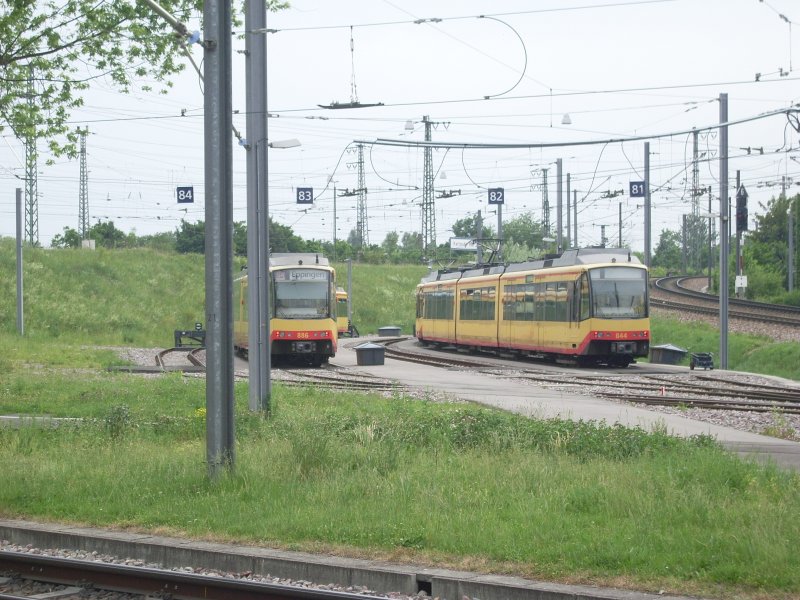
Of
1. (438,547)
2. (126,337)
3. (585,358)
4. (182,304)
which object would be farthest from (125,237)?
(438,547)

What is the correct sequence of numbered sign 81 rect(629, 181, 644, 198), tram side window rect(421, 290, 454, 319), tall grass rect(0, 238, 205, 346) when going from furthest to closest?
tall grass rect(0, 238, 205, 346) < tram side window rect(421, 290, 454, 319) < numbered sign 81 rect(629, 181, 644, 198)

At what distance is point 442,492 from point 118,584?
3.32 metres

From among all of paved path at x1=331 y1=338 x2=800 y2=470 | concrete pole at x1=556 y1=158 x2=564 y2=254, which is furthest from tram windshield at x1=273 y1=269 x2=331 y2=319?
concrete pole at x1=556 y1=158 x2=564 y2=254

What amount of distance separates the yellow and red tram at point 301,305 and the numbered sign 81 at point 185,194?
37.5ft

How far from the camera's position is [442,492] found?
10398 mm

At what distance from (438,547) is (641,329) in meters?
26.5

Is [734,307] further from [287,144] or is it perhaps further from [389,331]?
[287,144]

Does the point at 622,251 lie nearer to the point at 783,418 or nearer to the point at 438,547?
the point at 783,418

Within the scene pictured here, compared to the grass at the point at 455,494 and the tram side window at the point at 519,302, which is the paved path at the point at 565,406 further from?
the tram side window at the point at 519,302

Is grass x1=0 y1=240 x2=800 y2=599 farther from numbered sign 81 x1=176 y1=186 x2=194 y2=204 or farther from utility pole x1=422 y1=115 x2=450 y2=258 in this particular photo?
utility pole x1=422 y1=115 x2=450 y2=258

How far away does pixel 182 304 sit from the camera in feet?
226

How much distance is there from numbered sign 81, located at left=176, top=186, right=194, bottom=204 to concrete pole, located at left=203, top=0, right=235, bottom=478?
34.5m

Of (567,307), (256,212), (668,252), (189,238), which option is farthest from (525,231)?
(256,212)

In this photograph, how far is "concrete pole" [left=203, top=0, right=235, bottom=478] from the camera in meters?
11.5
